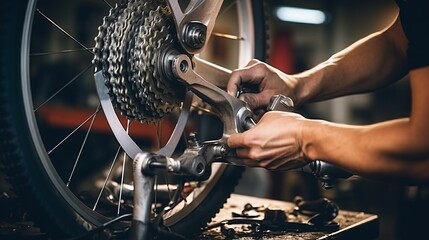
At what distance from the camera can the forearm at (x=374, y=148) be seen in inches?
29.6

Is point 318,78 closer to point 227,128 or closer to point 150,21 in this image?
point 227,128

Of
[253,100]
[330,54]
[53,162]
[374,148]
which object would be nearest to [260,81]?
[253,100]

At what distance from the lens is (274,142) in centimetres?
84

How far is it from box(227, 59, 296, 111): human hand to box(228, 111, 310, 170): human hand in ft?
0.50

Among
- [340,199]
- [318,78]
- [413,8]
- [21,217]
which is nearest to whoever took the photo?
[413,8]

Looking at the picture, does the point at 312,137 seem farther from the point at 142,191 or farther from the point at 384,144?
the point at 142,191

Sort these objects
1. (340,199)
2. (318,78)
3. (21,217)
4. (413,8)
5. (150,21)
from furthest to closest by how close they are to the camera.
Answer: (340,199)
(318,78)
(21,217)
(150,21)
(413,8)

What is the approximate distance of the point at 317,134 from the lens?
81cm

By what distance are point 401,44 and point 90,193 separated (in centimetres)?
67

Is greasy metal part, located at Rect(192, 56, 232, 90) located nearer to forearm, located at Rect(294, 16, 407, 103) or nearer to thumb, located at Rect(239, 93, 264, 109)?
thumb, located at Rect(239, 93, 264, 109)

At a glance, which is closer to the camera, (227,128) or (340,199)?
(227,128)

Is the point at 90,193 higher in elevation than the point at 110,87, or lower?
lower

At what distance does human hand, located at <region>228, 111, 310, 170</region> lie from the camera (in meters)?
0.84

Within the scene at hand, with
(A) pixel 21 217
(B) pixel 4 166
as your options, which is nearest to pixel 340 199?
(A) pixel 21 217
